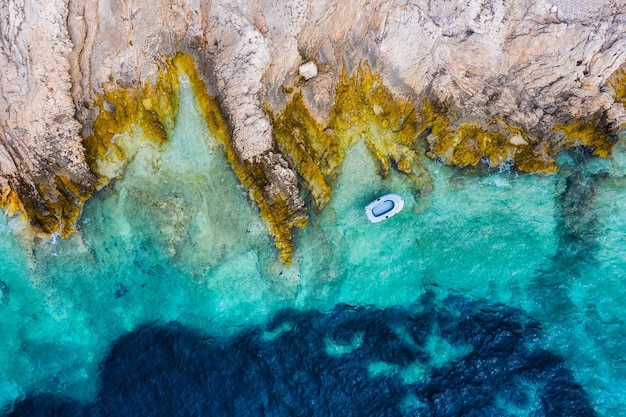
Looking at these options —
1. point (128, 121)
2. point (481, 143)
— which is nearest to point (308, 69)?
point (128, 121)

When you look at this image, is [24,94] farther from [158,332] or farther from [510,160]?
[510,160]

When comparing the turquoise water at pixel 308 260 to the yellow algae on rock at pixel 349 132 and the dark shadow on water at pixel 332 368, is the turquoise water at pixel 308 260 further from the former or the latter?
the yellow algae on rock at pixel 349 132

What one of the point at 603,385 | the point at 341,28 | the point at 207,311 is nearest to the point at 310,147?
the point at 341,28

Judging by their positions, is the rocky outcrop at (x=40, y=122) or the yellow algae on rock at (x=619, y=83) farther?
the yellow algae on rock at (x=619, y=83)

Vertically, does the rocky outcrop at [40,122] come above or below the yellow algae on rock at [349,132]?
above

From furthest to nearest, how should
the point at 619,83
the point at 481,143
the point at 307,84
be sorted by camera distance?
the point at 481,143 → the point at 307,84 → the point at 619,83

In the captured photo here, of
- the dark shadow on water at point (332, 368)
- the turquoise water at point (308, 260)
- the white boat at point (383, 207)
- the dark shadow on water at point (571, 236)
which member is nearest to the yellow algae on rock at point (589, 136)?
the dark shadow on water at point (571, 236)

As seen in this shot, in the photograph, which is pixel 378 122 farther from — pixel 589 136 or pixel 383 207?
pixel 589 136
